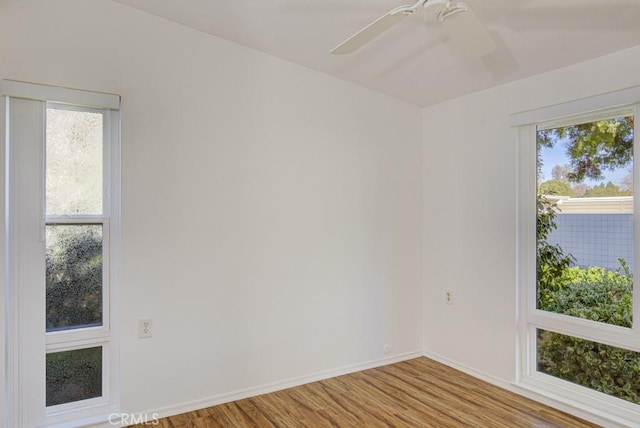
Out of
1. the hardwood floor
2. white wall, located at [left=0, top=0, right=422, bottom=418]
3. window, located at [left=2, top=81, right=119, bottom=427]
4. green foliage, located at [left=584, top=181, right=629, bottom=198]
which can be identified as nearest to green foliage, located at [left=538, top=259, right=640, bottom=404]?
the hardwood floor

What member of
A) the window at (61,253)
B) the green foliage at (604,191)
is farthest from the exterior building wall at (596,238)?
the window at (61,253)

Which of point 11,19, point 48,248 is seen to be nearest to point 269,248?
point 48,248

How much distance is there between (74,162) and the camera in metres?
2.41

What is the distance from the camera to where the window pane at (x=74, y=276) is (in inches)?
92.9

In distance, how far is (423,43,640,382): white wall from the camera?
116 inches

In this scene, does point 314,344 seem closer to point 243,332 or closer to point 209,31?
point 243,332

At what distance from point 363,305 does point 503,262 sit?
3.83 ft

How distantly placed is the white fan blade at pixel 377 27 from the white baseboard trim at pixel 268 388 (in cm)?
234

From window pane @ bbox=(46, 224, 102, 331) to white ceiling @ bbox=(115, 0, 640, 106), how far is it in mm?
1454

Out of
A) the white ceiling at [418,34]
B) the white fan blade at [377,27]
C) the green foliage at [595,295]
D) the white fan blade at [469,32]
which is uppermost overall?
the white ceiling at [418,34]

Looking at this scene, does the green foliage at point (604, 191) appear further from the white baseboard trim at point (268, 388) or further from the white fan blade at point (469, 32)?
the white baseboard trim at point (268, 388)

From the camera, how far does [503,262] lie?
303cm

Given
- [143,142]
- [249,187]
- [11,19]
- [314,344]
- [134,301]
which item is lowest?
[314,344]

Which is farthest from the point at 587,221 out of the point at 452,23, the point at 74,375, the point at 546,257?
the point at 74,375
